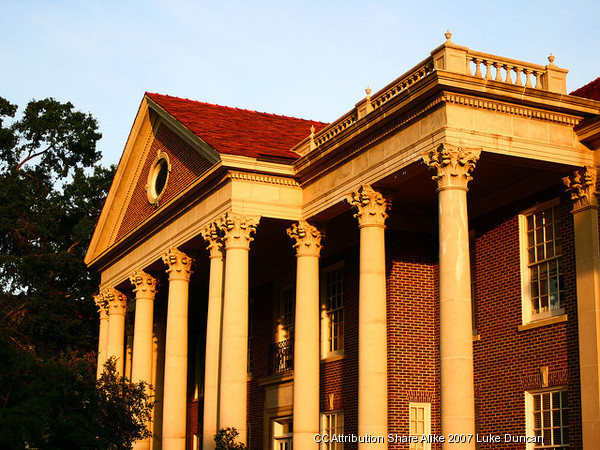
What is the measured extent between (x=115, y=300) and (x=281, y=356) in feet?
26.5

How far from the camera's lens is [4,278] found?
4775 centimetres

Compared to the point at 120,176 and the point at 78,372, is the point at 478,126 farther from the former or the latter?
the point at 120,176

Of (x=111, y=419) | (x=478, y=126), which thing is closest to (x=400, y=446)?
(x=111, y=419)

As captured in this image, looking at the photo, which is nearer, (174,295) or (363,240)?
(363,240)

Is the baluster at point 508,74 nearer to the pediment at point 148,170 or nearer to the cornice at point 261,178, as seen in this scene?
the cornice at point 261,178

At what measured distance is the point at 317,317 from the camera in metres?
24.0

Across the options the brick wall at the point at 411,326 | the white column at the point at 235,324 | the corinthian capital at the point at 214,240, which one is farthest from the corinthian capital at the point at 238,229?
the brick wall at the point at 411,326

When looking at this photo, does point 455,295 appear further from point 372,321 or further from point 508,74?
point 508,74

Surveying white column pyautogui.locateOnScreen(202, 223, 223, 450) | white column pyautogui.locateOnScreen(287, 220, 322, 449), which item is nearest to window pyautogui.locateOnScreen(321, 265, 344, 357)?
white column pyautogui.locateOnScreen(287, 220, 322, 449)

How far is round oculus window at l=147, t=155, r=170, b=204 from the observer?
1193 inches

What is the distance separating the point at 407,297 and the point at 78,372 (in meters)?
9.32

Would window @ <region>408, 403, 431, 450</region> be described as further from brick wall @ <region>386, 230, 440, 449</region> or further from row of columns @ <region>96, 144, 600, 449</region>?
row of columns @ <region>96, 144, 600, 449</region>

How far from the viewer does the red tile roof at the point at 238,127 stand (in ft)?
81.2

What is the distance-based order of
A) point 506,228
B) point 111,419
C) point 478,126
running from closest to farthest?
point 478,126 < point 111,419 < point 506,228
